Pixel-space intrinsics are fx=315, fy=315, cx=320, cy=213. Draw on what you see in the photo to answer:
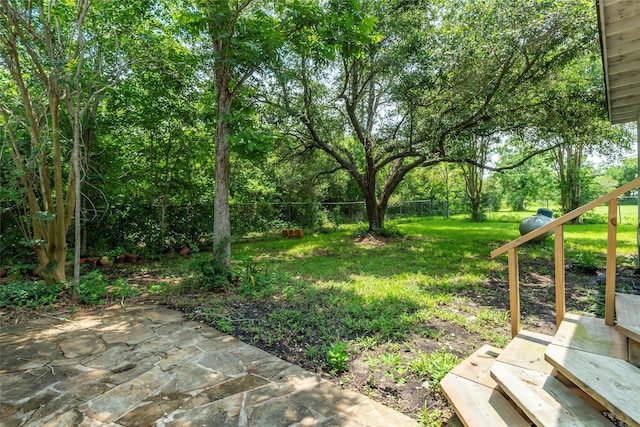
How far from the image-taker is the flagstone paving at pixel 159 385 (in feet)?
5.99

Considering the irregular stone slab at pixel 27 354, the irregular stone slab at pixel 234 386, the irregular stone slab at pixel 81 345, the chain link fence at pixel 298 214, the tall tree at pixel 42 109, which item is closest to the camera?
the irregular stone slab at pixel 234 386

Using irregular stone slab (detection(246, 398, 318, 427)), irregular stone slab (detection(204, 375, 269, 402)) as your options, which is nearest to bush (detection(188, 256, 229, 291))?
irregular stone slab (detection(204, 375, 269, 402))

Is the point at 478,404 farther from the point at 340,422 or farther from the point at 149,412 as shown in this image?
the point at 149,412

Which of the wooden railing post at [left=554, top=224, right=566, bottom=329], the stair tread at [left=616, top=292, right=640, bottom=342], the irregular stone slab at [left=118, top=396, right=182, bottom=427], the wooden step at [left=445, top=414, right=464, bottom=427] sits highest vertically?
A: the wooden railing post at [left=554, top=224, right=566, bottom=329]

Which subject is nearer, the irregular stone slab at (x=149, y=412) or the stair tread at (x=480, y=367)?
the irregular stone slab at (x=149, y=412)

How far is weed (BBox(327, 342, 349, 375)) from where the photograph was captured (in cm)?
236

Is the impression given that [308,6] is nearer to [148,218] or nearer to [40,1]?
[40,1]

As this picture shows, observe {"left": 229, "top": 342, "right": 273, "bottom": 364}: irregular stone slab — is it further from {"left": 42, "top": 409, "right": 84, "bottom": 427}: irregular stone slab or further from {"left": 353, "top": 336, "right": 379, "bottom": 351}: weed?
{"left": 42, "top": 409, "right": 84, "bottom": 427}: irregular stone slab

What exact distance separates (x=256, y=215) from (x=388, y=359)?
8048 millimetres

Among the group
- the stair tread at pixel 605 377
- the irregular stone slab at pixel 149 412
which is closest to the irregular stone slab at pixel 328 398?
the irregular stone slab at pixel 149 412

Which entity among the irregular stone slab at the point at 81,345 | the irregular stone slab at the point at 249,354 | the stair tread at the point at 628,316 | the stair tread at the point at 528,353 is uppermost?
the stair tread at the point at 628,316

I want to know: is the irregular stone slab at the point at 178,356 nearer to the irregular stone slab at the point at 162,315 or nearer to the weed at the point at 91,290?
the irregular stone slab at the point at 162,315

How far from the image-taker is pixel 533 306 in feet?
12.2

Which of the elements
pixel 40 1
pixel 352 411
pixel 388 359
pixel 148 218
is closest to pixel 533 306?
pixel 388 359
